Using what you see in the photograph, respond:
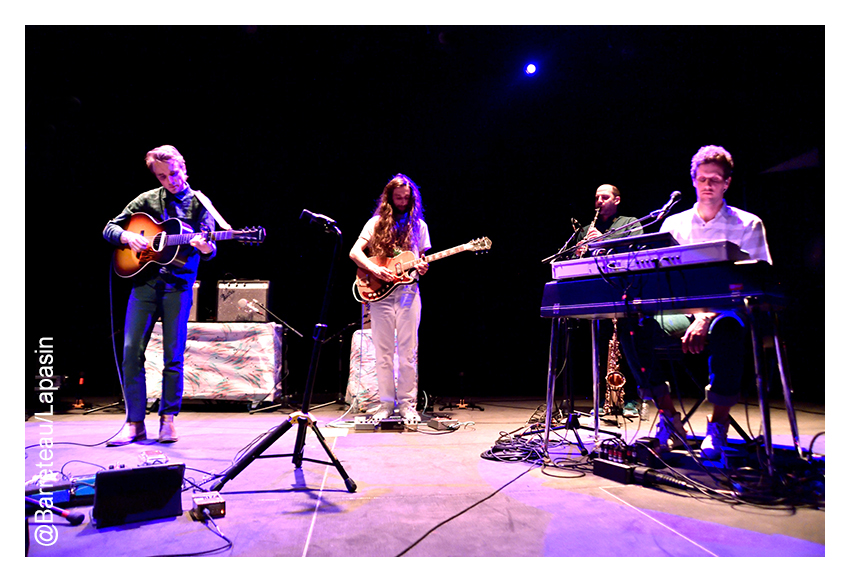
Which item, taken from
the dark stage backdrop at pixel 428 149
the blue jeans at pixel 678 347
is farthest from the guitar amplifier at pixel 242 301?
the blue jeans at pixel 678 347

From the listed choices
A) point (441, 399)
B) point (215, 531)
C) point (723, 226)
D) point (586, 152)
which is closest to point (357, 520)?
point (215, 531)

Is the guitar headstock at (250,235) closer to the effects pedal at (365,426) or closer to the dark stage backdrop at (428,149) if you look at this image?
the effects pedal at (365,426)

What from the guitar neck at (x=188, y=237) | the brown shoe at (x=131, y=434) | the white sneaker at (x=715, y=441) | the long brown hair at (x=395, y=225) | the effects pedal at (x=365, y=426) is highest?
the long brown hair at (x=395, y=225)

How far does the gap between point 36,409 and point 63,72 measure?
128 inches

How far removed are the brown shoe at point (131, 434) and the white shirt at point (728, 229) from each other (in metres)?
3.22

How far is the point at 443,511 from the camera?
176 centimetres

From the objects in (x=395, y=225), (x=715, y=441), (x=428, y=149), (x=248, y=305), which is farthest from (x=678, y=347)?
(x=248, y=305)

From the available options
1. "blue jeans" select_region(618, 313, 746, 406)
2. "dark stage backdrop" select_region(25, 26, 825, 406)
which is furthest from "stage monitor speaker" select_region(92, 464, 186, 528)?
"dark stage backdrop" select_region(25, 26, 825, 406)

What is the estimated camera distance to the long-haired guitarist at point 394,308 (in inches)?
154

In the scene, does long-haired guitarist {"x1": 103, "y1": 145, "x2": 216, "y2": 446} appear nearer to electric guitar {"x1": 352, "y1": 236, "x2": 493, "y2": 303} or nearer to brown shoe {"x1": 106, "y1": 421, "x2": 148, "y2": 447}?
brown shoe {"x1": 106, "y1": 421, "x2": 148, "y2": 447}

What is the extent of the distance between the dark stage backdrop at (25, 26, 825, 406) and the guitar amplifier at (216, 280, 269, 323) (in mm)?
377

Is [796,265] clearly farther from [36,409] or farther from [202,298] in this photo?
[36,409]

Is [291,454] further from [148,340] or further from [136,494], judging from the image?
[148,340]

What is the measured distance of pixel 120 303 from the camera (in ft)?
20.6
